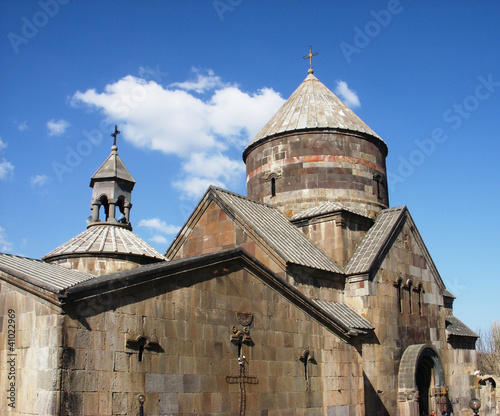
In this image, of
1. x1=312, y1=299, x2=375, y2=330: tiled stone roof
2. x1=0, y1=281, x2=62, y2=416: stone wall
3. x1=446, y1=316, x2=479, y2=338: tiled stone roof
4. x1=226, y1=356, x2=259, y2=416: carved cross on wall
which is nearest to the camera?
x1=0, y1=281, x2=62, y2=416: stone wall

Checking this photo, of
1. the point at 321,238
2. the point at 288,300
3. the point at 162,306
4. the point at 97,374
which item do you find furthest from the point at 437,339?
the point at 97,374

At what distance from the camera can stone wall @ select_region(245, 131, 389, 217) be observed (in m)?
15.5

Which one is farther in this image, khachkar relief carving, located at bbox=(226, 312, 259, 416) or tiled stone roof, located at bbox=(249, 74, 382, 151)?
tiled stone roof, located at bbox=(249, 74, 382, 151)

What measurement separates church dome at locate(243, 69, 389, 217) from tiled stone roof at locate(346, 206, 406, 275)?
979 millimetres

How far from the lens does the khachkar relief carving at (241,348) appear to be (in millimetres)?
8641

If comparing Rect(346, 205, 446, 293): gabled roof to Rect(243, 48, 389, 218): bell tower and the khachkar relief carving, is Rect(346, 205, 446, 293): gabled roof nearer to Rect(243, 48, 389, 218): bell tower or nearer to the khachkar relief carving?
Rect(243, 48, 389, 218): bell tower

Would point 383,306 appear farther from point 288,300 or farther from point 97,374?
point 97,374

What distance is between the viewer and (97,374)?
686 centimetres

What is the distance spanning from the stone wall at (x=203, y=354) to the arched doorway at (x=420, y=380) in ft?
7.06

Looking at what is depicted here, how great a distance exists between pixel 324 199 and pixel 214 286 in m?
7.36

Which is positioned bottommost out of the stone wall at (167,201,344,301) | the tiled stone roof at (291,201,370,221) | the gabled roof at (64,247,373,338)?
the gabled roof at (64,247,373,338)

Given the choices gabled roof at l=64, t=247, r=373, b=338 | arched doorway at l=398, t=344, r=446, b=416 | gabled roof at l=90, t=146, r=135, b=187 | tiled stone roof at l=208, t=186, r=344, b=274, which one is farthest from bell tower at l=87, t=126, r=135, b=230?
arched doorway at l=398, t=344, r=446, b=416

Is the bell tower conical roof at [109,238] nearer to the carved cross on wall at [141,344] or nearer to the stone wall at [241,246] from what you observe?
the stone wall at [241,246]

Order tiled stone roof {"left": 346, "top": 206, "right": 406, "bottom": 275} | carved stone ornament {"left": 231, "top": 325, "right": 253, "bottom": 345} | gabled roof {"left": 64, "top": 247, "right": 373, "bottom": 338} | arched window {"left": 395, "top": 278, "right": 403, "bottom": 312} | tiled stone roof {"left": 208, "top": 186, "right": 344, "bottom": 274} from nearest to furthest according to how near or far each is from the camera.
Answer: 1. gabled roof {"left": 64, "top": 247, "right": 373, "bottom": 338}
2. carved stone ornament {"left": 231, "top": 325, "right": 253, "bottom": 345}
3. tiled stone roof {"left": 208, "top": 186, "right": 344, "bottom": 274}
4. tiled stone roof {"left": 346, "top": 206, "right": 406, "bottom": 275}
5. arched window {"left": 395, "top": 278, "right": 403, "bottom": 312}
